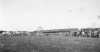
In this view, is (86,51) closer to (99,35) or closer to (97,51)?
(97,51)

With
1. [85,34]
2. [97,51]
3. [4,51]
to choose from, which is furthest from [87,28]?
[4,51]

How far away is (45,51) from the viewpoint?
3480mm

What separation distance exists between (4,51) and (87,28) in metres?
17.5

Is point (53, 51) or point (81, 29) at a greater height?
point (53, 51)

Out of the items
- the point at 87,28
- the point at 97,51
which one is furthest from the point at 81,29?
the point at 97,51

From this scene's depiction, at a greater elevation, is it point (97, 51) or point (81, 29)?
point (97, 51)

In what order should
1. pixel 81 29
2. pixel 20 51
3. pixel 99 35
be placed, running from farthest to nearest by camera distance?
pixel 81 29
pixel 99 35
pixel 20 51

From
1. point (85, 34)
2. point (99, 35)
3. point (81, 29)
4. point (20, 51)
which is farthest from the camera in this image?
point (81, 29)

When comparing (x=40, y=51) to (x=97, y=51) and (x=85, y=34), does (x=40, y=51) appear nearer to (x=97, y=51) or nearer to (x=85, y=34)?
(x=97, y=51)

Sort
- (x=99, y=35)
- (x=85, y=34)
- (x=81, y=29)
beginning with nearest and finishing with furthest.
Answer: (x=99, y=35)
(x=85, y=34)
(x=81, y=29)

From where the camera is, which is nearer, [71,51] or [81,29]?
[71,51]

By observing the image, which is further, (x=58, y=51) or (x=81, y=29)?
(x=81, y=29)

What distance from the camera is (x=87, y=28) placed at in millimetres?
19125

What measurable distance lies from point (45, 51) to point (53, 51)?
0.83ft
